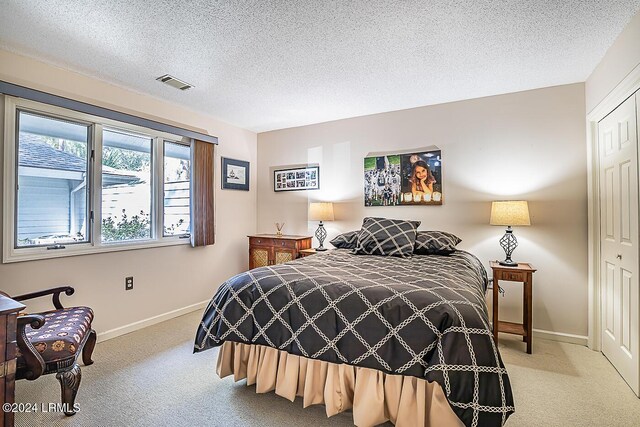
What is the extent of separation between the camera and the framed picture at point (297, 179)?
429 cm

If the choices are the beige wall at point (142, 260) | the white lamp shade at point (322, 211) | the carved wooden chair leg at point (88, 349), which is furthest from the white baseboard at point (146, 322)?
the white lamp shade at point (322, 211)

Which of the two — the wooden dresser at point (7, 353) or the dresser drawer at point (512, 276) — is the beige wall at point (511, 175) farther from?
the wooden dresser at point (7, 353)

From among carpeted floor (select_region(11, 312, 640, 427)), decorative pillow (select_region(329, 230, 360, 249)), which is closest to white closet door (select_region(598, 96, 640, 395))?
carpeted floor (select_region(11, 312, 640, 427))

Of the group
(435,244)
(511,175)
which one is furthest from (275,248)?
(511,175)

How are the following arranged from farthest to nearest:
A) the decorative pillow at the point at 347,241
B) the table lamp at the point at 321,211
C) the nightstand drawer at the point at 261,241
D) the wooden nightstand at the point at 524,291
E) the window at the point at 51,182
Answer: the nightstand drawer at the point at 261,241, the table lamp at the point at 321,211, the decorative pillow at the point at 347,241, the wooden nightstand at the point at 524,291, the window at the point at 51,182

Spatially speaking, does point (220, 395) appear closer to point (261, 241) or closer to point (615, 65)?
point (261, 241)

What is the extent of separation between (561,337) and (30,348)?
4.06 metres

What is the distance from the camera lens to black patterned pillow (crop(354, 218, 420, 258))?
9.57ft

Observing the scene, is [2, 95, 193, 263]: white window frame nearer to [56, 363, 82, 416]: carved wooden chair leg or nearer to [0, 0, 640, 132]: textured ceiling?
[0, 0, 640, 132]: textured ceiling

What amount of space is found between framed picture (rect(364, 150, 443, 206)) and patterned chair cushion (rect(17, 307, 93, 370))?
2993 millimetres

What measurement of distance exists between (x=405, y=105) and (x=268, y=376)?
308 cm

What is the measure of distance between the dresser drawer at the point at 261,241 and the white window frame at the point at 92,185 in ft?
2.82

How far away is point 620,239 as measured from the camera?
2.31 meters

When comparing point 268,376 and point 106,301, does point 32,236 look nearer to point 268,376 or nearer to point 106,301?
point 106,301
